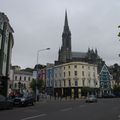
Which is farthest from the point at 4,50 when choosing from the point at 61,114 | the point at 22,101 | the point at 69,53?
the point at 69,53

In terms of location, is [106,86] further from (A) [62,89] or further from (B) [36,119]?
(B) [36,119]

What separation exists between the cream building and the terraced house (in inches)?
2130

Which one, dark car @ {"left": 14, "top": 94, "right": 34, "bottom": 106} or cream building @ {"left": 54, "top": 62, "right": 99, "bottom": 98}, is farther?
cream building @ {"left": 54, "top": 62, "right": 99, "bottom": 98}

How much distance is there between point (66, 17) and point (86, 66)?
168 ft

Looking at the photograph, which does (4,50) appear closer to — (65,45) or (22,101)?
(22,101)

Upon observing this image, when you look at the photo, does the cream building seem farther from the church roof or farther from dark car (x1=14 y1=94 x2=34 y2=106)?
dark car (x1=14 y1=94 x2=34 y2=106)

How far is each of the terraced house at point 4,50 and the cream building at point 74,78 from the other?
54109mm

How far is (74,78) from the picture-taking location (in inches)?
4043

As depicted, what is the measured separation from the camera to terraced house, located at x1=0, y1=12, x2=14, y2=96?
43875mm

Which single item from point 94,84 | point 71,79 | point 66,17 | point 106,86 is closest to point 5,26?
point 71,79

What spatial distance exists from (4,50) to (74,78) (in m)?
59.5

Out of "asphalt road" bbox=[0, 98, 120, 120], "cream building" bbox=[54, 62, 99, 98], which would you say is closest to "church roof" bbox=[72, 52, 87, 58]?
"cream building" bbox=[54, 62, 99, 98]

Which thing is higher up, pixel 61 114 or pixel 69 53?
pixel 69 53

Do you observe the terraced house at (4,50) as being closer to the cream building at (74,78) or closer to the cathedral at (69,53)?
the cream building at (74,78)
